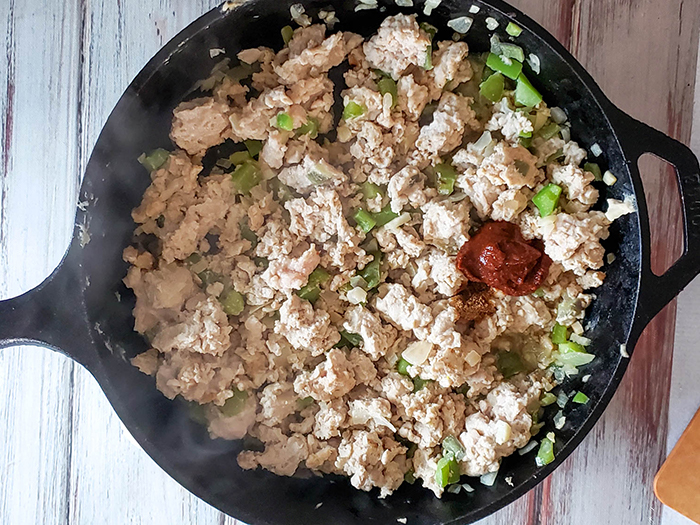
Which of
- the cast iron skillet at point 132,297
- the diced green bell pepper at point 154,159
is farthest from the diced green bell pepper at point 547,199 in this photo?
the diced green bell pepper at point 154,159

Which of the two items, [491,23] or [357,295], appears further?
[357,295]

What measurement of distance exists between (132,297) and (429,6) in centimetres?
105

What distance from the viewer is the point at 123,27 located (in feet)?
6.03

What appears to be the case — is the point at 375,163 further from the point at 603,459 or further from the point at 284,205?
the point at 603,459

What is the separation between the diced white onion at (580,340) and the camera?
1.76 meters

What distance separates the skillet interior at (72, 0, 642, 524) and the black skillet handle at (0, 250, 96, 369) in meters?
0.03

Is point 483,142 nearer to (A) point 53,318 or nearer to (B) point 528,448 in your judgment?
(B) point 528,448

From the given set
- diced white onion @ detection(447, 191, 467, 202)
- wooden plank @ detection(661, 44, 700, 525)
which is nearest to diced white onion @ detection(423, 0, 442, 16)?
diced white onion @ detection(447, 191, 467, 202)

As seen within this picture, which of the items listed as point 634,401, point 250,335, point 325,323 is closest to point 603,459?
point 634,401

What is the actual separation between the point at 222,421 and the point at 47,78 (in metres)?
1.08

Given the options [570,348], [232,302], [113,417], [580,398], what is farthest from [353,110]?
[113,417]

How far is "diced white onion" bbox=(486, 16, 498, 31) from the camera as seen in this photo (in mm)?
1609

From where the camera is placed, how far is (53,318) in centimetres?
144

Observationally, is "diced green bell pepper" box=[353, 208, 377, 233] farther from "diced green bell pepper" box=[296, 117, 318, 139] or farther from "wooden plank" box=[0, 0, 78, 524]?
"wooden plank" box=[0, 0, 78, 524]
